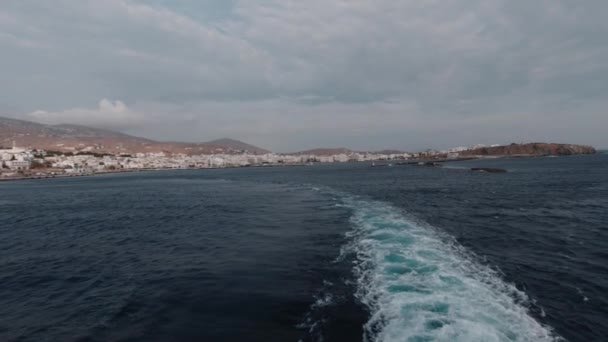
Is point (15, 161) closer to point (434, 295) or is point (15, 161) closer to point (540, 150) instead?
point (434, 295)

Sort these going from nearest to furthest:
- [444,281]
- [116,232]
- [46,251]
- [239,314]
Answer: [239,314], [444,281], [46,251], [116,232]

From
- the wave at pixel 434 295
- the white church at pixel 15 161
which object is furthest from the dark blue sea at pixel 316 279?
the white church at pixel 15 161

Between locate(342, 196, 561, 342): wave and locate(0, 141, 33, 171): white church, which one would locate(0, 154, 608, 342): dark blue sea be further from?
locate(0, 141, 33, 171): white church

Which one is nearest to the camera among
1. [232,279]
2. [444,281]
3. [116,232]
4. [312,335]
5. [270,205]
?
→ [312,335]

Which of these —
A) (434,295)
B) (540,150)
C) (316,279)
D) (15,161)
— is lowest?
(316,279)

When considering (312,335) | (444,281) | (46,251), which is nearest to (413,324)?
(312,335)

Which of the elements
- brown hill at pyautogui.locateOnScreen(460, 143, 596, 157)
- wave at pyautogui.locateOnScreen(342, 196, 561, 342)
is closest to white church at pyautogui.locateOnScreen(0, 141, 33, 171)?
wave at pyautogui.locateOnScreen(342, 196, 561, 342)

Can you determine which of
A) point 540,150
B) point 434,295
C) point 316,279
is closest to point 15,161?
point 316,279

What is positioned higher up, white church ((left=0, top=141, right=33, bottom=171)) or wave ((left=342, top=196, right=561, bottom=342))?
white church ((left=0, top=141, right=33, bottom=171))

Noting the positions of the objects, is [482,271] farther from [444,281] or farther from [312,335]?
[312,335]
